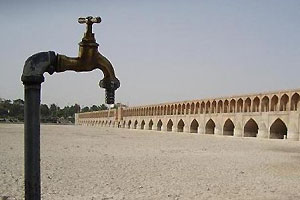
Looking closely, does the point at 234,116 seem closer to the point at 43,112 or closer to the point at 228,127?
the point at 228,127

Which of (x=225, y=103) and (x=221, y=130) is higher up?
(x=225, y=103)

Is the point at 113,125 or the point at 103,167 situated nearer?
the point at 103,167

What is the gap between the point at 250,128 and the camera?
126ft

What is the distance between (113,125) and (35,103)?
82.9 m

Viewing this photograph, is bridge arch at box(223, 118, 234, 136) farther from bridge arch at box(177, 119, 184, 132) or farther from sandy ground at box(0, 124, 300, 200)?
sandy ground at box(0, 124, 300, 200)

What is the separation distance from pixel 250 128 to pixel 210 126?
8512 mm

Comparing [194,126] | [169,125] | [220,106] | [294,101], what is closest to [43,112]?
[169,125]

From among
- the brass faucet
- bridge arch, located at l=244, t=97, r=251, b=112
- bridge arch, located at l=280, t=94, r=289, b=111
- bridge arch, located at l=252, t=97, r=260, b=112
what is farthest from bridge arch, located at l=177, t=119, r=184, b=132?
the brass faucet

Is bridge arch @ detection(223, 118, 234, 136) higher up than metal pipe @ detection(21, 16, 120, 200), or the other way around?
metal pipe @ detection(21, 16, 120, 200)

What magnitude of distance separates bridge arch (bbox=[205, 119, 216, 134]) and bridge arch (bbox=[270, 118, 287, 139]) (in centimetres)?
1115

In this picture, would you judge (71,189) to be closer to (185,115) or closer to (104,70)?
(104,70)

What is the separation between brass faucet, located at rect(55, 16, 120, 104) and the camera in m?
2.58

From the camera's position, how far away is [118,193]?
24.8 ft

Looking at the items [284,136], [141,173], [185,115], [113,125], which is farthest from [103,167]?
[113,125]
